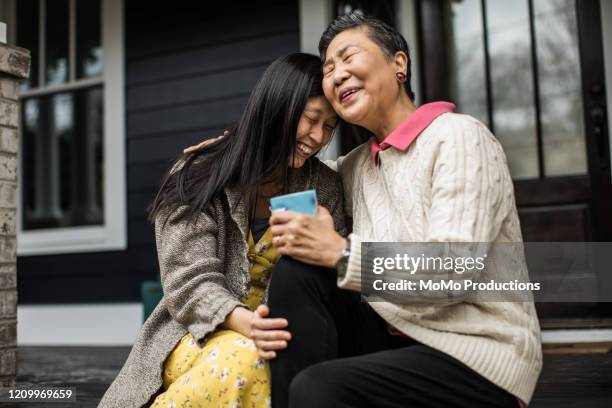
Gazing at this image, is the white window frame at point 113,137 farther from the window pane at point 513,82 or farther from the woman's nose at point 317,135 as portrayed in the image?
the woman's nose at point 317,135

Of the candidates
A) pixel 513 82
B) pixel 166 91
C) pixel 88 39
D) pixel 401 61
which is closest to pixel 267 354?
pixel 401 61

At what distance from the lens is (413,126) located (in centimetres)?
147

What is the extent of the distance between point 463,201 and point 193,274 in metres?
0.63

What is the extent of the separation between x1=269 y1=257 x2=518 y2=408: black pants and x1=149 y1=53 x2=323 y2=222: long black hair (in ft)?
1.11

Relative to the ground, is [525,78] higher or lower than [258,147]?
higher

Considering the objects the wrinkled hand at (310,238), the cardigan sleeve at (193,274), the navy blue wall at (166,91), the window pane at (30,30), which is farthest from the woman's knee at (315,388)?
the window pane at (30,30)

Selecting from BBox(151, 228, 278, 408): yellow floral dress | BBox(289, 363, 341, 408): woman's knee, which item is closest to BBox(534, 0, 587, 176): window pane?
BBox(151, 228, 278, 408): yellow floral dress

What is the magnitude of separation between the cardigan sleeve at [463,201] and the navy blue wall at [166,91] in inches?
115

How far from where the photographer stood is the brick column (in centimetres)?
248

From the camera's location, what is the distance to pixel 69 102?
4.90 m

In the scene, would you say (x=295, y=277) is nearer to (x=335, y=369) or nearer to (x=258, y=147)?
(x=335, y=369)

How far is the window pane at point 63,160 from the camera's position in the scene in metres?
4.81

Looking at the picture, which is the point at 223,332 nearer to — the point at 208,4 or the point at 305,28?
the point at 305,28

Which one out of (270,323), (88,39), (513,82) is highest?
(88,39)
